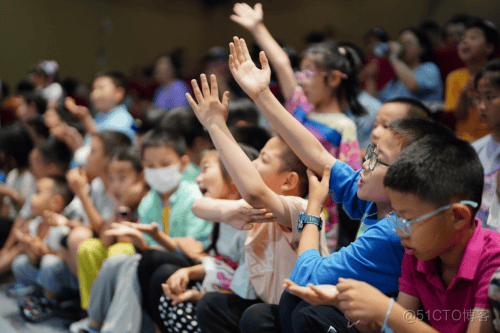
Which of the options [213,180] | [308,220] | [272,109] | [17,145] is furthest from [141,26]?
[308,220]

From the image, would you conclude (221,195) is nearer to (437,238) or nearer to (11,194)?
(437,238)

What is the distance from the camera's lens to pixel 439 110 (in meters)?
3.00

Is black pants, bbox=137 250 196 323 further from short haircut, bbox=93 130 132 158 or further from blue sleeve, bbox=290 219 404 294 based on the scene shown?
short haircut, bbox=93 130 132 158

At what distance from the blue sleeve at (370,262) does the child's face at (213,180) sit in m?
0.80

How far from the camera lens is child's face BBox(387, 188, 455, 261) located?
1.09 metres

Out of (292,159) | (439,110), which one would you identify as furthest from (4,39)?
(292,159)

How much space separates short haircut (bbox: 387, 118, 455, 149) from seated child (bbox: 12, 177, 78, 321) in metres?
1.99

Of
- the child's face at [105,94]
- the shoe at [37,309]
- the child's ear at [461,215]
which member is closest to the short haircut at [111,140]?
the shoe at [37,309]

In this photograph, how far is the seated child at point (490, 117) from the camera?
1.92 metres

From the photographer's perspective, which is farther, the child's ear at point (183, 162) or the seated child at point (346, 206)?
the child's ear at point (183, 162)

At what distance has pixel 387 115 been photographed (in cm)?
198

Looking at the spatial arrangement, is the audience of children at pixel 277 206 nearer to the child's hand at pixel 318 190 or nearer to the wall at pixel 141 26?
the child's hand at pixel 318 190

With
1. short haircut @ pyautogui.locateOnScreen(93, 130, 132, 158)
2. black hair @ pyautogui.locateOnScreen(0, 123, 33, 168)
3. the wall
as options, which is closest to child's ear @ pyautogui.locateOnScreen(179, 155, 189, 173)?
short haircut @ pyautogui.locateOnScreen(93, 130, 132, 158)

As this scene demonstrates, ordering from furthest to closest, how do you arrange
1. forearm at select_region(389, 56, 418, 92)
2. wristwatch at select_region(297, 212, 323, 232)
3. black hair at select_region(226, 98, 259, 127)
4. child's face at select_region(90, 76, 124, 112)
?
child's face at select_region(90, 76, 124, 112)
forearm at select_region(389, 56, 418, 92)
black hair at select_region(226, 98, 259, 127)
wristwatch at select_region(297, 212, 323, 232)
